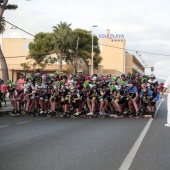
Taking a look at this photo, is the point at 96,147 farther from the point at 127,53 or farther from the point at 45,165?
the point at 127,53

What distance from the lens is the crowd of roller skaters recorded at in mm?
18094

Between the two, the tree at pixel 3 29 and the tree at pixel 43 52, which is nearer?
the tree at pixel 3 29

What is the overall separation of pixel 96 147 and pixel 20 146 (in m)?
1.63

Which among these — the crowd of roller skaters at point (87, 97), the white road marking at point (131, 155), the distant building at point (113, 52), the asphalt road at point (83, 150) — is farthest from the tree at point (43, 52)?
the white road marking at point (131, 155)

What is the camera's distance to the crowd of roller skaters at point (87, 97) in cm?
1809

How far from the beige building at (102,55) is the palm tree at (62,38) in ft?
10.6

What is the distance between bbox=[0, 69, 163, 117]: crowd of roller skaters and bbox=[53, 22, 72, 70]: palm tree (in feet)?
133

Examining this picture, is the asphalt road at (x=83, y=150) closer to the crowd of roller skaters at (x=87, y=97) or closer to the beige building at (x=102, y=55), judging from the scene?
the crowd of roller skaters at (x=87, y=97)

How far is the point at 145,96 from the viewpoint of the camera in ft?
59.5

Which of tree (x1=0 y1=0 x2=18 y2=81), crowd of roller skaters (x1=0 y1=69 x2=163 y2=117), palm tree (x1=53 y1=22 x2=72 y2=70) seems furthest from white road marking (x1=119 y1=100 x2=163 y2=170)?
palm tree (x1=53 y1=22 x2=72 y2=70)

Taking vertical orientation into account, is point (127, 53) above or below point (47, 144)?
above

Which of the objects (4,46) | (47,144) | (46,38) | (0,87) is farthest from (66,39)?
(47,144)

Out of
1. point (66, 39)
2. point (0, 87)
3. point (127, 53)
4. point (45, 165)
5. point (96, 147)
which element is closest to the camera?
point (45, 165)

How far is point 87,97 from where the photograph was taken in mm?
18266
